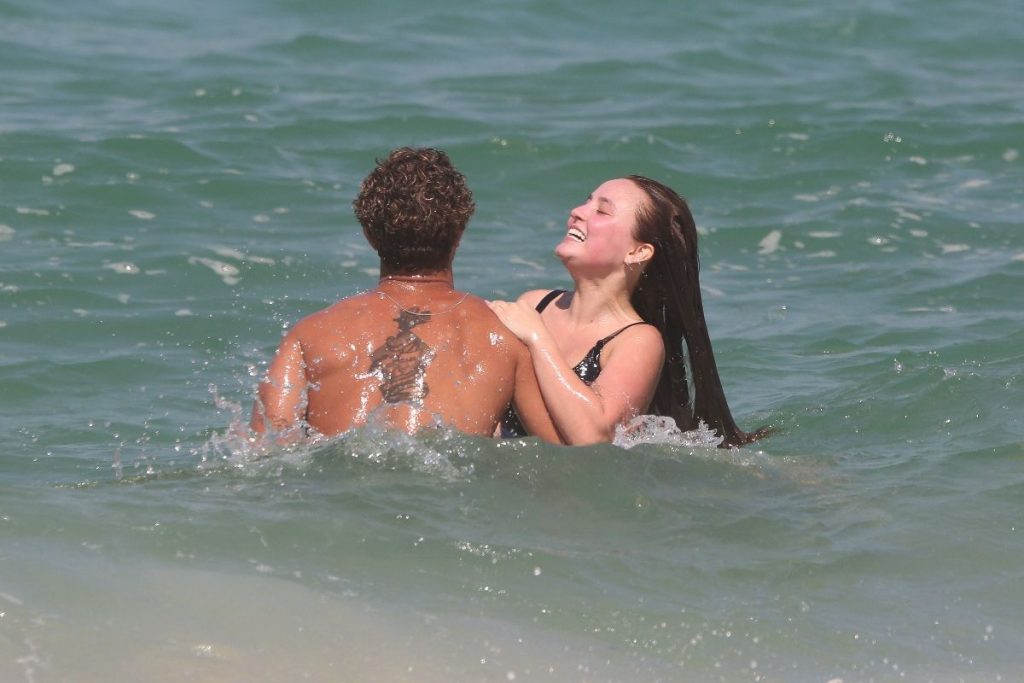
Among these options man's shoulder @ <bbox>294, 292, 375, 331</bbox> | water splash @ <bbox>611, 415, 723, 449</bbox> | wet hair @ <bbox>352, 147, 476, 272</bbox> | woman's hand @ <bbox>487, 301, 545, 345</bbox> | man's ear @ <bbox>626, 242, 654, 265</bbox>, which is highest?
wet hair @ <bbox>352, 147, 476, 272</bbox>

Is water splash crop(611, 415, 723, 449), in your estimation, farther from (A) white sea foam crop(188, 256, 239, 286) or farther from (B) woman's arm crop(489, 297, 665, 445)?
(A) white sea foam crop(188, 256, 239, 286)

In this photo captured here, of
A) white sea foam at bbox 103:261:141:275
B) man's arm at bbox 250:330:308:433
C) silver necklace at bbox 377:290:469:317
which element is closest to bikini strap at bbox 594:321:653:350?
silver necklace at bbox 377:290:469:317

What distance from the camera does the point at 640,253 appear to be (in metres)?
6.11

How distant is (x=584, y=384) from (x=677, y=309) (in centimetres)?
80

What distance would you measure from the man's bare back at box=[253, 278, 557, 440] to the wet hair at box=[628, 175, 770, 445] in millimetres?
1048

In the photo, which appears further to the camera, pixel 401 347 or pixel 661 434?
pixel 661 434

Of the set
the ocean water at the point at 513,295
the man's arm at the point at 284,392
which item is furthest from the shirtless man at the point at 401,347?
the ocean water at the point at 513,295

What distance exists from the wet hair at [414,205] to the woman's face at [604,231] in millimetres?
975

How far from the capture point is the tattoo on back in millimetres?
5250

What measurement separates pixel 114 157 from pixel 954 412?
6.84 meters

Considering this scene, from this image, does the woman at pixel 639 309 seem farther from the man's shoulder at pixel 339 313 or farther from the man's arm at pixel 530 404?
the man's shoulder at pixel 339 313

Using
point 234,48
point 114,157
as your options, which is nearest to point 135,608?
point 114,157

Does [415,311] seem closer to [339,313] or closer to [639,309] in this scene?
[339,313]

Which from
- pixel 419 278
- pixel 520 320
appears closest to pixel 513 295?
pixel 520 320
